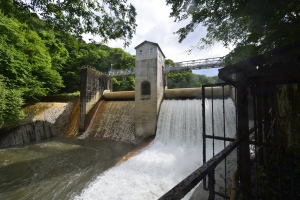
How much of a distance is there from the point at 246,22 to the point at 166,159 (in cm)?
730

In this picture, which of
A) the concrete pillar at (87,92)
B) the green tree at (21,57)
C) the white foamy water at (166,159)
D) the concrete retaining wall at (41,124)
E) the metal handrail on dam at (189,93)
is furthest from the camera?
the concrete pillar at (87,92)

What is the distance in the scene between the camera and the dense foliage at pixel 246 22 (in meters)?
3.18

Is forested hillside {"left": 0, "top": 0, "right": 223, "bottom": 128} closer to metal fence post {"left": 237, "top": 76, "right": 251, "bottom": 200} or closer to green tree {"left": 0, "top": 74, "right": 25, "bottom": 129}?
green tree {"left": 0, "top": 74, "right": 25, "bottom": 129}

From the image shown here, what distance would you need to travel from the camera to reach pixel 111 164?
716 centimetres

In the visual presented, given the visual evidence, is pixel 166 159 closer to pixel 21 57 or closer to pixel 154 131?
pixel 154 131

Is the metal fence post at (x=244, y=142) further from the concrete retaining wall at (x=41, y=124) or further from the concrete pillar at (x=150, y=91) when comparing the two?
the concrete retaining wall at (x=41, y=124)

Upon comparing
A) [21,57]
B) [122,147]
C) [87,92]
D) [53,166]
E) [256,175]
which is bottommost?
[122,147]

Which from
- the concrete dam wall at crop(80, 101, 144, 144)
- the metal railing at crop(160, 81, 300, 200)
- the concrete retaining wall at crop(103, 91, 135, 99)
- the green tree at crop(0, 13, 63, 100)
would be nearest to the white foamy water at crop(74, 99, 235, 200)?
the concrete dam wall at crop(80, 101, 144, 144)

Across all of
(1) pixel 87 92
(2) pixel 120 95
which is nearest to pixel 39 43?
(1) pixel 87 92

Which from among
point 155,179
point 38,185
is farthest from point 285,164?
point 38,185

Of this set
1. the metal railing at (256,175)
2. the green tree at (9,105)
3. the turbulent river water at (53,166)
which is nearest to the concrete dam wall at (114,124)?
the turbulent river water at (53,166)

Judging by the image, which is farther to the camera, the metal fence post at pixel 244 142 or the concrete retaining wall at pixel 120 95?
the concrete retaining wall at pixel 120 95

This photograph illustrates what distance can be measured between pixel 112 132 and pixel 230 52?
10856 millimetres

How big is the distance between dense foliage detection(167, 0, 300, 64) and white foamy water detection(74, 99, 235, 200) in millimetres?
5721
